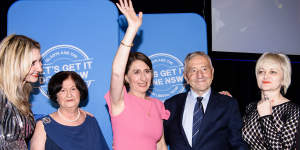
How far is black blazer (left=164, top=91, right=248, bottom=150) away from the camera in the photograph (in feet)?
7.18

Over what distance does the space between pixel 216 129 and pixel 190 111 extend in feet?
0.87

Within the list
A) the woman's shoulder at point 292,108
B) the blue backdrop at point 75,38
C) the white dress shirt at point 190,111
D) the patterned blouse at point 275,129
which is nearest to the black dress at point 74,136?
the blue backdrop at point 75,38

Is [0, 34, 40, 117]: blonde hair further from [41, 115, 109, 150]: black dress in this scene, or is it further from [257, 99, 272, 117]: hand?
[257, 99, 272, 117]: hand

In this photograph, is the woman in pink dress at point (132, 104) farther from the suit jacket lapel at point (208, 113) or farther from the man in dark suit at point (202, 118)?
the suit jacket lapel at point (208, 113)

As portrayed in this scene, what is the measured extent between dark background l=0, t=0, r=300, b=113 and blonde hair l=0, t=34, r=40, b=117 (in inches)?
122

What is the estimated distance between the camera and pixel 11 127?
1792 millimetres

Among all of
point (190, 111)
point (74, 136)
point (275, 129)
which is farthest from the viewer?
point (190, 111)

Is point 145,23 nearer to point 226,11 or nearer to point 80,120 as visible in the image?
point 80,120

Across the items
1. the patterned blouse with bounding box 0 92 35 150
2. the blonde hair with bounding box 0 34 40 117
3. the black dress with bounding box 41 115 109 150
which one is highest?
the blonde hair with bounding box 0 34 40 117

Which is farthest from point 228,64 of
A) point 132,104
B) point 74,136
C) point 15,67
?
point 15,67

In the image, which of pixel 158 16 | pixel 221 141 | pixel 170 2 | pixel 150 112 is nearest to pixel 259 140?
pixel 221 141

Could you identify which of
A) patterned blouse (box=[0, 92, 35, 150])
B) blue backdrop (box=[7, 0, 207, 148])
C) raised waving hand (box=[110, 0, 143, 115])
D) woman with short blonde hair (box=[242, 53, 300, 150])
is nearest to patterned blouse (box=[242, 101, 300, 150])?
woman with short blonde hair (box=[242, 53, 300, 150])

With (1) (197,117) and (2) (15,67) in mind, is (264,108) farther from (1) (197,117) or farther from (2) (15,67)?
(2) (15,67)

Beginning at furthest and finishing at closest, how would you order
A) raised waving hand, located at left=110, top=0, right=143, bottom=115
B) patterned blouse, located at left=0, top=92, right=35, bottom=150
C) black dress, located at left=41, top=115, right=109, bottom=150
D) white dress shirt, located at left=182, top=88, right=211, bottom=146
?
white dress shirt, located at left=182, top=88, right=211, bottom=146 < black dress, located at left=41, top=115, right=109, bottom=150 < raised waving hand, located at left=110, top=0, right=143, bottom=115 < patterned blouse, located at left=0, top=92, right=35, bottom=150
